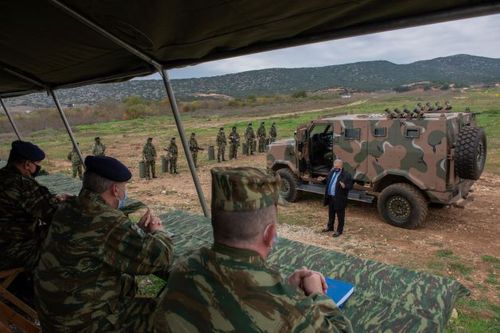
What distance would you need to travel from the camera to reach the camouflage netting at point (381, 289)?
209cm

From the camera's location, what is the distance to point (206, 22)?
104 inches

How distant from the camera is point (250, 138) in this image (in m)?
17.9

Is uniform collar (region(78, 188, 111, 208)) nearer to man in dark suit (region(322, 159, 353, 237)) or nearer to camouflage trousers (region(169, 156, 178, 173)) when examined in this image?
man in dark suit (region(322, 159, 353, 237))

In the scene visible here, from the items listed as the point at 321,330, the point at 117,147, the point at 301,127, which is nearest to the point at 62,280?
the point at 321,330

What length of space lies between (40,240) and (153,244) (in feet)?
5.56

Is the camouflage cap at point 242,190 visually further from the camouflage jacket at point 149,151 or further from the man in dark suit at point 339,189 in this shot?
the camouflage jacket at point 149,151

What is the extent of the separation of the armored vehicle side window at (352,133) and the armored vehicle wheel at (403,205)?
1.14m

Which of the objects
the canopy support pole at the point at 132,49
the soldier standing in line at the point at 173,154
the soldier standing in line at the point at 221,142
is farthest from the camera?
the soldier standing in line at the point at 221,142

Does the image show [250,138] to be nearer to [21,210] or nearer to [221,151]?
[221,151]

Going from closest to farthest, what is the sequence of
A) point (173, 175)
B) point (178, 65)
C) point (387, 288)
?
point (387, 288), point (178, 65), point (173, 175)

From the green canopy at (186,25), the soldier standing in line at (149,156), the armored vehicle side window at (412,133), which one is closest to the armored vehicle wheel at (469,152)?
the armored vehicle side window at (412,133)

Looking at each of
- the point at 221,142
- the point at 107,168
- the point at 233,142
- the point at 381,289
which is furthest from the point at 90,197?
the point at 233,142

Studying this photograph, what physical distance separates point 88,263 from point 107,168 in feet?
1.63

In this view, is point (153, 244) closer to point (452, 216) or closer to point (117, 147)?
point (452, 216)
